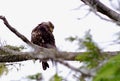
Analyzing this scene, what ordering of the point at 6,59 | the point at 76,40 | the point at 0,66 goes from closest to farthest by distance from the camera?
the point at 76,40 → the point at 6,59 → the point at 0,66

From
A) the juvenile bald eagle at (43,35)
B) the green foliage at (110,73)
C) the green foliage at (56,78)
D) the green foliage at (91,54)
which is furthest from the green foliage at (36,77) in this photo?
the juvenile bald eagle at (43,35)

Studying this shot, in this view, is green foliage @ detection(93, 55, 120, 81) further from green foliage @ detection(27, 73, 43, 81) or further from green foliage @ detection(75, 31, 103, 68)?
green foliage @ detection(27, 73, 43, 81)

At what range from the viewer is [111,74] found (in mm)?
1369

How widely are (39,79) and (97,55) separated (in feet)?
1.06

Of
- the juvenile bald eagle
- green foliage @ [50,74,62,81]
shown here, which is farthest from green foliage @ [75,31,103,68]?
the juvenile bald eagle

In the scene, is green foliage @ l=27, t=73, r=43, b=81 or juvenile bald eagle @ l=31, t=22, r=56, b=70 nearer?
green foliage @ l=27, t=73, r=43, b=81

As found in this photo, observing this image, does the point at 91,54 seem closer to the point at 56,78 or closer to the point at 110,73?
the point at 56,78

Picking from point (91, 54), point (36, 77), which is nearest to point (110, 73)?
point (91, 54)

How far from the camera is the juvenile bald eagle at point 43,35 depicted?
5.29 metres

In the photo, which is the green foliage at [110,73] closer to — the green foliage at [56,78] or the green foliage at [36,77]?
the green foliage at [36,77]

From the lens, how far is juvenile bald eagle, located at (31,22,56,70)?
17.3 feet

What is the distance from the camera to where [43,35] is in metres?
5.38

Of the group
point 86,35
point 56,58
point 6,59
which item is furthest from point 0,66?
point 56,58

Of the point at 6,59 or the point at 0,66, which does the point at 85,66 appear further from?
the point at 0,66
